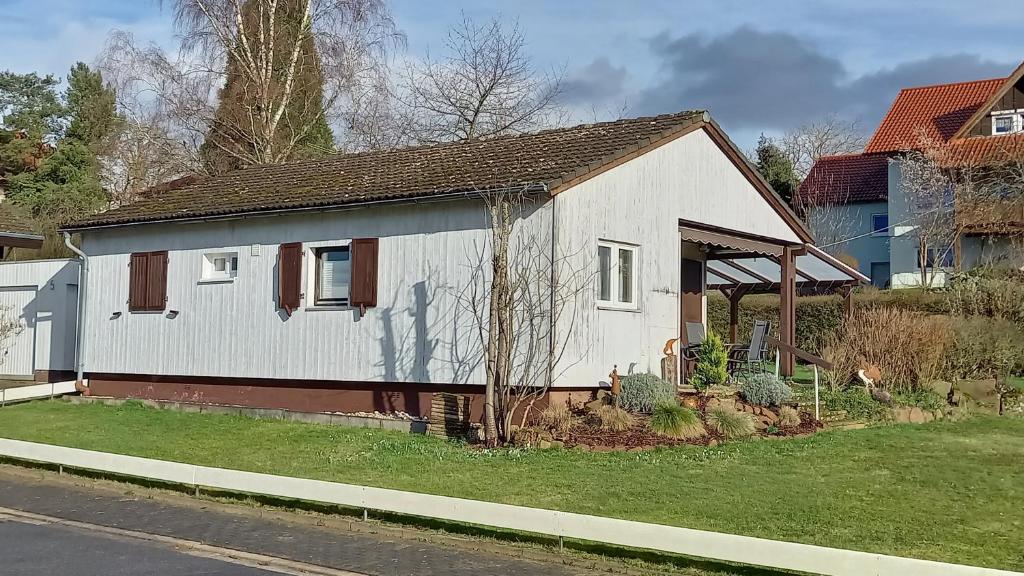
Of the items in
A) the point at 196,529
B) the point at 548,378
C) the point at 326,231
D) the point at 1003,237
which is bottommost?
the point at 196,529

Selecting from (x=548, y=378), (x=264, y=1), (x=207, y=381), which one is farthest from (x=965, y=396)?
(x=264, y=1)

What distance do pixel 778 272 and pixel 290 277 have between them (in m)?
10.9

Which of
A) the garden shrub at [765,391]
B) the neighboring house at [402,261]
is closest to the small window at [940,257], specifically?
the neighboring house at [402,261]

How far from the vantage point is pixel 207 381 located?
1858cm

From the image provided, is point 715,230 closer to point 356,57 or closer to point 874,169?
point 356,57

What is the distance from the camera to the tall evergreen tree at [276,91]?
32594 millimetres

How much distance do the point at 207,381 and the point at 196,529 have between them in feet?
30.3

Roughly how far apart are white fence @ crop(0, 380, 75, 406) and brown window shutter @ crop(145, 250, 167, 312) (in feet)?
7.95

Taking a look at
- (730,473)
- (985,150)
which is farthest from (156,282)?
(985,150)

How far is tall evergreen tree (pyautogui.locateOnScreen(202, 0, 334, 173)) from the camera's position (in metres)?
32.6

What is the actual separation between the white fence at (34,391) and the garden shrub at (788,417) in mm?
13255

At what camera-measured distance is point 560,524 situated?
8.77 m

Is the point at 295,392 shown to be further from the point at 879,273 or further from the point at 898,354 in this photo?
the point at 879,273

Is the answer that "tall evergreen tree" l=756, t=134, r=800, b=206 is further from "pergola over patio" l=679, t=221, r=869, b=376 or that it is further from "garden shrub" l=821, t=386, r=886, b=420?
"garden shrub" l=821, t=386, r=886, b=420
